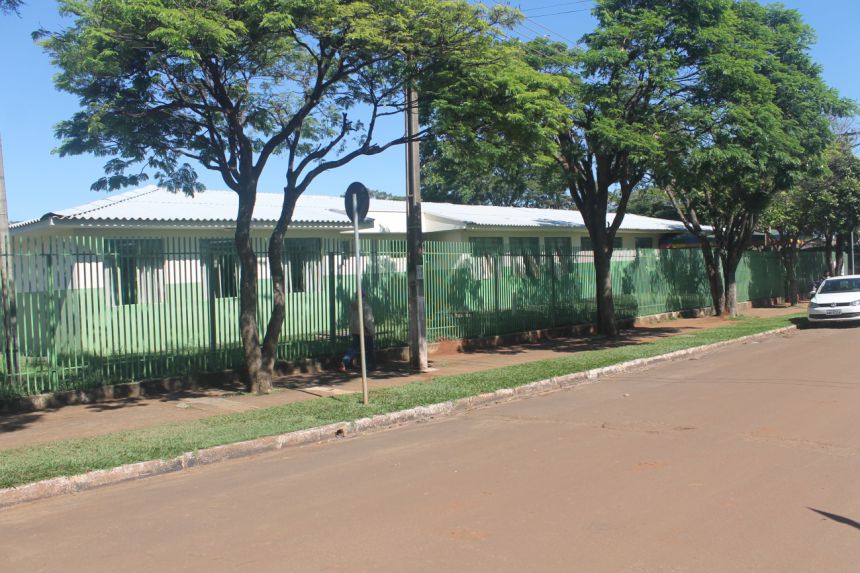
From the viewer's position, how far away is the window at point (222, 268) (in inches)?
479

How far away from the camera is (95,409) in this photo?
1009cm

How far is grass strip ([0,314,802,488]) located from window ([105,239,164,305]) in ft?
9.57

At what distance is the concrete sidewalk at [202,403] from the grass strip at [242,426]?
1.57ft

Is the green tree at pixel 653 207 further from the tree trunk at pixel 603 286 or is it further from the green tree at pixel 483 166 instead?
the green tree at pixel 483 166

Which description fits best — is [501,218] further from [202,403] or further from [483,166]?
[202,403]

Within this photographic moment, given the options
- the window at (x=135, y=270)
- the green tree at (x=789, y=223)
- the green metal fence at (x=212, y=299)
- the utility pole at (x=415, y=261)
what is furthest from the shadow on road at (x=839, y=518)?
the green tree at (x=789, y=223)

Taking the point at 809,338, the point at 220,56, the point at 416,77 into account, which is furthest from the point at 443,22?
the point at 809,338

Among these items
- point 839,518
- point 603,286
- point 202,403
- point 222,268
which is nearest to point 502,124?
point 222,268

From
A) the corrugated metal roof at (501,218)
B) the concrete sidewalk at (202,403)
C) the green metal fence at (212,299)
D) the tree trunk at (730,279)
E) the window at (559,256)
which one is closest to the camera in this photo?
the concrete sidewalk at (202,403)

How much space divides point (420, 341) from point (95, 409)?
5.53 m

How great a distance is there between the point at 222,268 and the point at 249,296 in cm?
155

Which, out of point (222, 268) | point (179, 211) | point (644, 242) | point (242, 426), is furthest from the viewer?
point (644, 242)

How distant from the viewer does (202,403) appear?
412 inches

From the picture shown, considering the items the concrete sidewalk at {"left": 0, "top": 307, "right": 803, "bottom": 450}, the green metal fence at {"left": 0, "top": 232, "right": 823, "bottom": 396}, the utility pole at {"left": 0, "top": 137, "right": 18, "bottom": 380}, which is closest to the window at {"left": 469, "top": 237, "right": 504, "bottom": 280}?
the green metal fence at {"left": 0, "top": 232, "right": 823, "bottom": 396}
